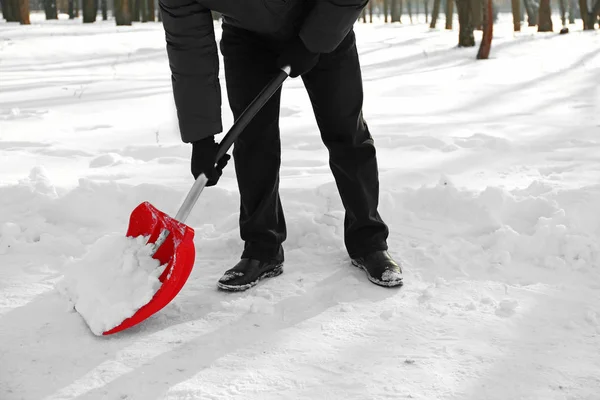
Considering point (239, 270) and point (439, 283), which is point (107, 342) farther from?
point (439, 283)

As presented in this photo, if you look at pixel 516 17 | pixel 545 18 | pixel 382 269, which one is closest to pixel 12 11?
pixel 516 17

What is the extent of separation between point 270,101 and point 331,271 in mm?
771

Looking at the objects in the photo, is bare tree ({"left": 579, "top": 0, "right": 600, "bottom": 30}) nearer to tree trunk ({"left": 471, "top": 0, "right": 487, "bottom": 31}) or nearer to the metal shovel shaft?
tree trunk ({"left": 471, "top": 0, "right": 487, "bottom": 31})

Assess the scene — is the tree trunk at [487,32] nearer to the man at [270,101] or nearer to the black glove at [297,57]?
the man at [270,101]

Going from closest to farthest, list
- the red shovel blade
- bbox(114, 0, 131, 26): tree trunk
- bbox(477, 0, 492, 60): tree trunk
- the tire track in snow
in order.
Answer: the tire track in snow → the red shovel blade → bbox(477, 0, 492, 60): tree trunk → bbox(114, 0, 131, 26): tree trunk

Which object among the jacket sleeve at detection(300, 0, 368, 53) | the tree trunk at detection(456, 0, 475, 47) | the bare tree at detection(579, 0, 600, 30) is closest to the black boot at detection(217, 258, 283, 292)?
the jacket sleeve at detection(300, 0, 368, 53)

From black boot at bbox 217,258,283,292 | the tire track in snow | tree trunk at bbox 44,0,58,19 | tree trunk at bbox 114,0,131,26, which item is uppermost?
tree trunk at bbox 44,0,58,19

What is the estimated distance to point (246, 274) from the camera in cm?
269

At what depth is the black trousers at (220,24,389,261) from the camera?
8.59 feet

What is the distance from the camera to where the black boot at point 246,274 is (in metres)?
2.66

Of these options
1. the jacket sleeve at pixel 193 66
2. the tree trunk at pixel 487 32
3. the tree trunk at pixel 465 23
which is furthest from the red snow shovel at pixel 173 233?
the tree trunk at pixel 465 23

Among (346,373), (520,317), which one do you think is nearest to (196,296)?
(346,373)

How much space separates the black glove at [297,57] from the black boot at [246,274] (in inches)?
31.5

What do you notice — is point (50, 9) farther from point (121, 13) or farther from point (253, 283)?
point (253, 283)
